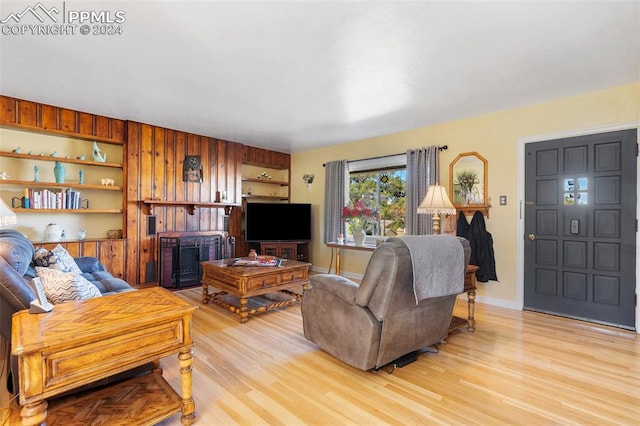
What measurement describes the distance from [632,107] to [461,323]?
277 centimetres

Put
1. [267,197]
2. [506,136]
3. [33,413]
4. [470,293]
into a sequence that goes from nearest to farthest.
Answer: [33,413] → [470,293] → [506,136] → [267,197]

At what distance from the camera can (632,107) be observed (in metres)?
3.08

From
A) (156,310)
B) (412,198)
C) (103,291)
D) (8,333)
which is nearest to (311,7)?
(156,310)

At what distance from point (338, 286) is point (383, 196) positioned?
3291mm

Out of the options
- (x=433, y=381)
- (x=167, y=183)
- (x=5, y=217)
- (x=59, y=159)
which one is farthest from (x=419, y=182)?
(x=59, y=159)

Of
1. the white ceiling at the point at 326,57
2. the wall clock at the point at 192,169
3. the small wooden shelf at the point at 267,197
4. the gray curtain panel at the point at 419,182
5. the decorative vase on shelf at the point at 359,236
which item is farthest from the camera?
the small wooden shelf at the point at 267,197

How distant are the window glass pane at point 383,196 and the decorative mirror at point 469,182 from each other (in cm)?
87

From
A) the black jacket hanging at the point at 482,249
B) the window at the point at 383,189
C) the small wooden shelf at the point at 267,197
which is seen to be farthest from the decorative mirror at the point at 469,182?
the small wooden shelf at the point at 267,197

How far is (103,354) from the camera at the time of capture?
1.35 m

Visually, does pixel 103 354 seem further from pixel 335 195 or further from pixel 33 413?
pixel 335 195

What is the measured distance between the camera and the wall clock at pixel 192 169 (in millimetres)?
5039

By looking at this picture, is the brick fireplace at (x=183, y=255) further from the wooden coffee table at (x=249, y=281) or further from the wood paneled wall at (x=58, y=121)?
the wood paneled wall at (x=58, y=121)

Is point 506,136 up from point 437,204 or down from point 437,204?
up

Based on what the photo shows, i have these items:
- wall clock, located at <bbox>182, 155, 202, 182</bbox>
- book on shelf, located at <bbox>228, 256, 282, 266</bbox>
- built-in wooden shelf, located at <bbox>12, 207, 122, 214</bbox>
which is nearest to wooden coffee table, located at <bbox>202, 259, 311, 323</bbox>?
book on shelf, located at <bbox>228, 256, 282, 266</bbox>
